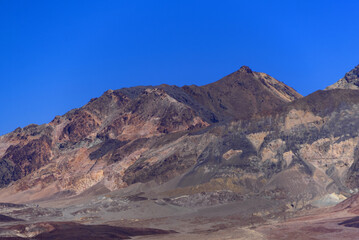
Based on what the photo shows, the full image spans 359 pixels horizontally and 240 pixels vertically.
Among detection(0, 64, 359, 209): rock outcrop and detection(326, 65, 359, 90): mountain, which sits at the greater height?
detection(326, 65, 359, 90): mountain

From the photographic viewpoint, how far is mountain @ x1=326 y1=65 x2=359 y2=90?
18688 centimetres

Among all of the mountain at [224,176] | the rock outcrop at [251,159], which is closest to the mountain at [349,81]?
the mountain at [224,176]

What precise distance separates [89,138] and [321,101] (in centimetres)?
9356

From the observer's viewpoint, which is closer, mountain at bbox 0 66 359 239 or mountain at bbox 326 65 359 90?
mountain at bbox 0 66 359 239

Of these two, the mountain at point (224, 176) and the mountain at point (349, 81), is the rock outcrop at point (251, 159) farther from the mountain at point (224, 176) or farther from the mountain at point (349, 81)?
the mountain at point (349, 81)

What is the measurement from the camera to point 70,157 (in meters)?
190

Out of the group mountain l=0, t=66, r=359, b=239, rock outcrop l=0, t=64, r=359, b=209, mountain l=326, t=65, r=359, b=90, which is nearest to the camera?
mountain l=0, t=66, r=359, b=239

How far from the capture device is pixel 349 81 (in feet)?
623

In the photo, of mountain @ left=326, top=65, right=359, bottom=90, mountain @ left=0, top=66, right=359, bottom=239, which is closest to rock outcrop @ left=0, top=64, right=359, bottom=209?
mountain @ left=0, top=66, right=359, bottom=239

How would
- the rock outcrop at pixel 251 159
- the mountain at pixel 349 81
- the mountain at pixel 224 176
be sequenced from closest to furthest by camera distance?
the mountain at pixel 224 176, the rock outcrop at pixel 251 159, the mountain at pixel 349 81

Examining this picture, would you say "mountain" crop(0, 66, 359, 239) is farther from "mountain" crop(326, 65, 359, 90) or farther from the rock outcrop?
"mountain" crop(326, 65, 359, 90)

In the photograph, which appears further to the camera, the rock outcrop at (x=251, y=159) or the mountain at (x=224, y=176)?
the rock outcrop at (x=251, y=159)

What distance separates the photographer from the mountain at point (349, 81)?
613 ft

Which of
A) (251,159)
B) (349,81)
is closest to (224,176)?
(251,159)
